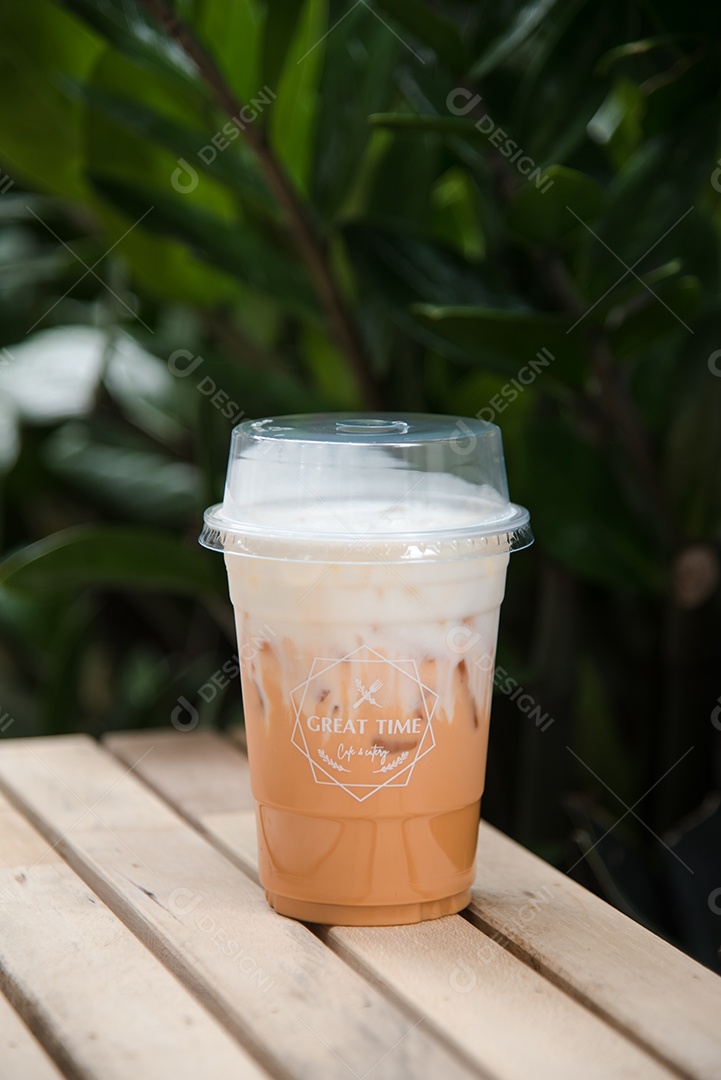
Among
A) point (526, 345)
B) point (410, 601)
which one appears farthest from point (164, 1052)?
point (526, 345)

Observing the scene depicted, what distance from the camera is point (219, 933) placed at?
2.65 ft

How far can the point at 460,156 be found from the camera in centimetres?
129

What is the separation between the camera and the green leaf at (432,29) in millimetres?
1054

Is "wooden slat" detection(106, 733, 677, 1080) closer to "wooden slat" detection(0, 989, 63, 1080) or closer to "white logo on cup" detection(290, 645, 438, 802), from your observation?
"white logo on cup" detection(290, 645, 438, 802)

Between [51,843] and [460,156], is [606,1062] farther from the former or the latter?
[460,156]

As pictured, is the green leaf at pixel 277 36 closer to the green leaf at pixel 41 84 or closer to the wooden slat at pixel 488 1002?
the green leaf at pixel 41 84

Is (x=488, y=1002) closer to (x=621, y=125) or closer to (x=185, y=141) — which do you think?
(x=185, y=141)

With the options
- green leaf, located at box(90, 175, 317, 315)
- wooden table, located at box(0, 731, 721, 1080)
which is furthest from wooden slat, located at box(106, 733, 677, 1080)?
green leaf, located at box(90, 175, 317, 315)

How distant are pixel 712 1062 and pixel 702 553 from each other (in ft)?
2.28

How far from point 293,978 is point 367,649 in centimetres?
20

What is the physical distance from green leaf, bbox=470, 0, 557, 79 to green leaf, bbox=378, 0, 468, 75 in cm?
2

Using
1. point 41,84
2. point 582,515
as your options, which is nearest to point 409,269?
point 582,515

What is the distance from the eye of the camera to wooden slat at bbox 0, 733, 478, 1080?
0.67m

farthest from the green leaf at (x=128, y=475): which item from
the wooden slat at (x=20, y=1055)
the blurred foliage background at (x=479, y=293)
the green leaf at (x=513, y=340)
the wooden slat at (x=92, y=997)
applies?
the wooden slat at (x=20, y=1055)
